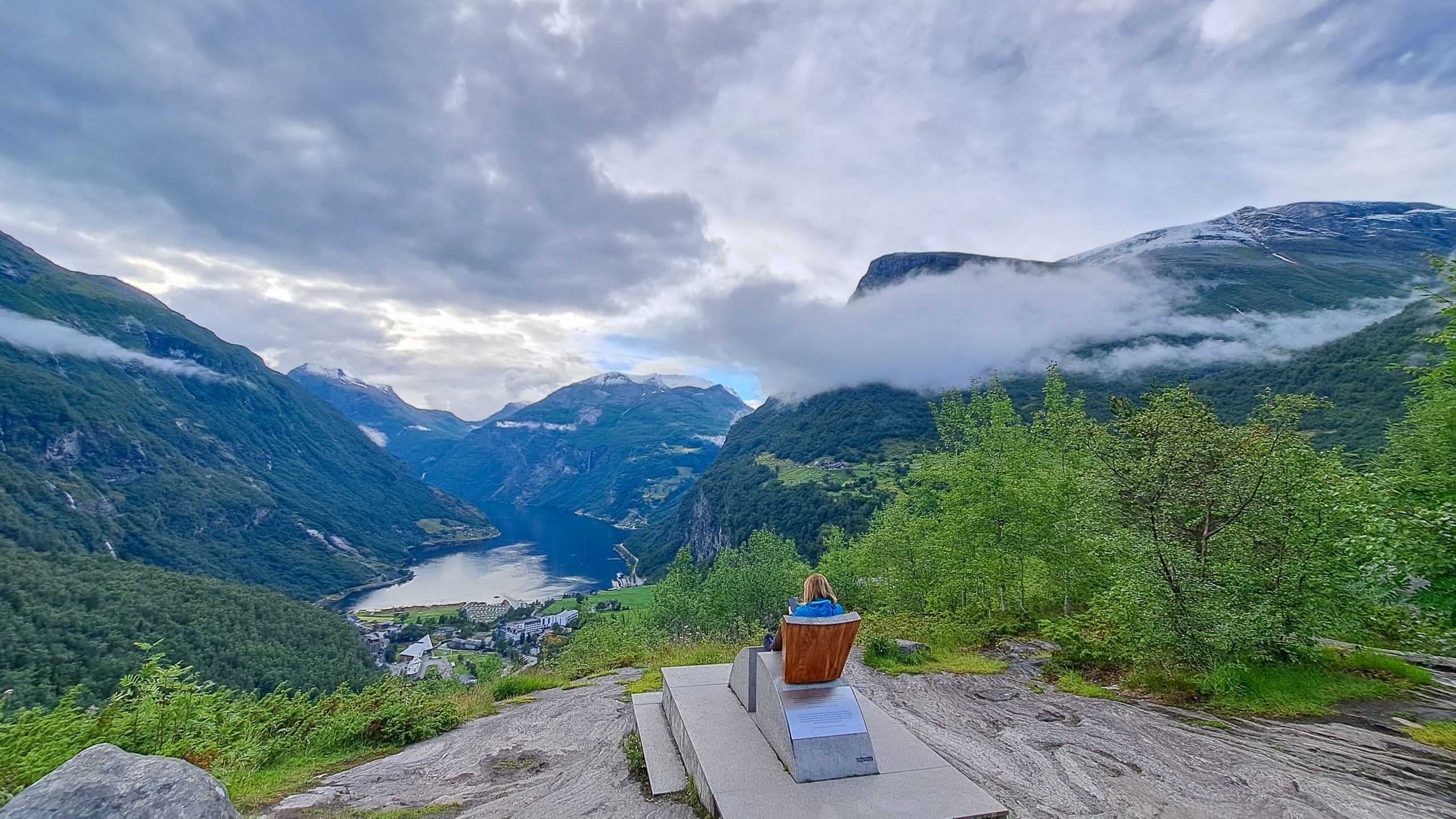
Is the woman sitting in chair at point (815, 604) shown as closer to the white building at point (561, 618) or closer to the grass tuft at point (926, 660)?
the grass tuft at point (926, 660)

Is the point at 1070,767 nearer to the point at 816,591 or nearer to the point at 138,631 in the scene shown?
the point at 816,591

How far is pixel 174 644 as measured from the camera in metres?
57.7

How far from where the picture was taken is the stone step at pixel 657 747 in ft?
22.7

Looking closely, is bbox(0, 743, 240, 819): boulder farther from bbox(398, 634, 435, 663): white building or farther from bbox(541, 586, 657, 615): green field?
bbox(541, 586, 657, 615): green field

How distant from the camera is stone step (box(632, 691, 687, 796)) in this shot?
272 inches

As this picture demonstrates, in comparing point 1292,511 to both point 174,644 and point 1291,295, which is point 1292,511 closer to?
point 174,644

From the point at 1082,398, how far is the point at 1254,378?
11989cm

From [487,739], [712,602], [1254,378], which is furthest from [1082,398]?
[1254,378]

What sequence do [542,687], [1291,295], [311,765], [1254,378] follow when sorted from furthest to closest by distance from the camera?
1. [1291,295]
2. [1254,378]
3. [542,687]
4. [311,765]

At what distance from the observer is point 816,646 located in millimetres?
7023

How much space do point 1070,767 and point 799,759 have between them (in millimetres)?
3672

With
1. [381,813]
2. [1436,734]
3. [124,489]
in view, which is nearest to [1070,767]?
[1436,734]

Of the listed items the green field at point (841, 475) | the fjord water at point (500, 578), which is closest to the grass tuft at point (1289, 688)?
the green field at point (841, 475)

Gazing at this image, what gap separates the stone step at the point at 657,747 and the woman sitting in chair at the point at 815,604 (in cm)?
199
